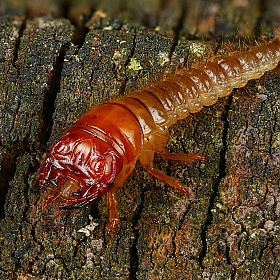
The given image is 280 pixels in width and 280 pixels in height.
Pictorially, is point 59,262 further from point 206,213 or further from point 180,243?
point 206,213

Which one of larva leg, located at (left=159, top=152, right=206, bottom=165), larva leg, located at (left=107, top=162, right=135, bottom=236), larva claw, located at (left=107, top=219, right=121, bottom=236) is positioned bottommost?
larva claw, located at (left=107, top=219, right=121, bottom=236)

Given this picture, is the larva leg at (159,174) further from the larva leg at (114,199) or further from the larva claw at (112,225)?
the larva claw at (112,225)

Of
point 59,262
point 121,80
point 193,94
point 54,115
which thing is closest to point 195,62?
point 193,94

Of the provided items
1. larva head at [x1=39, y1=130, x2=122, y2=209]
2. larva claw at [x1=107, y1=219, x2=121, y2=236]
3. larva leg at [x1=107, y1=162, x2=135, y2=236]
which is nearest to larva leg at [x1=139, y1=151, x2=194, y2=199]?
larva leg at [x1=107, y1=162, x2=135, y2=236]

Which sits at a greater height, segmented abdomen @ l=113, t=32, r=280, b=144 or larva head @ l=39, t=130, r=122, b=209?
segmented abdomen @ l=113, t=32, r=280, b=144

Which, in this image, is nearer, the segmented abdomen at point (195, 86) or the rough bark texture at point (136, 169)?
the rough bark texture at point (136, 169)

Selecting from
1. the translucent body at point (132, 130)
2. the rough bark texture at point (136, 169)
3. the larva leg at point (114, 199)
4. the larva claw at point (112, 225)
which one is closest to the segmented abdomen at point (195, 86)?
the translucent body at point (132, 130)

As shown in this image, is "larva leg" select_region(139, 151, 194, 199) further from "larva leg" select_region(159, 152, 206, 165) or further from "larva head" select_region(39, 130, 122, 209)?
"larva head" select_region(39, 130, 122, 209)
